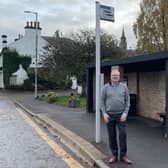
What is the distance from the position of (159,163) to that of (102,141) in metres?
2.65

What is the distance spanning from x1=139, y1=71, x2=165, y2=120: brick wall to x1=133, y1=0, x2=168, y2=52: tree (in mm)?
13603

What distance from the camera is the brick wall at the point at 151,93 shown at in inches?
587

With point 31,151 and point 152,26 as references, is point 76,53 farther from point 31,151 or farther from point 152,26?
point 31,151

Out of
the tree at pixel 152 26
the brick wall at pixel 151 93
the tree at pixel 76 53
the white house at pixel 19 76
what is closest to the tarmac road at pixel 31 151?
the brick wall at pixel 151 93

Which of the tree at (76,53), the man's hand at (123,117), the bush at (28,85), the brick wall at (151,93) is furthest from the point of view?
the bush at (28,85)

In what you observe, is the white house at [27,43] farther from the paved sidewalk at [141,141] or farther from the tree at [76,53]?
the paved sidewalk at [141,141]

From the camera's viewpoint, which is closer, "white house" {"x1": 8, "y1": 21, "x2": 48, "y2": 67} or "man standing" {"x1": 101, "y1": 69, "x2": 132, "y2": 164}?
"man standing" {"x1": 101, "y1": 69, "x2": 132, "y2": 164}

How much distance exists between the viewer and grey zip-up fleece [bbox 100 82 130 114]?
7.60 meters

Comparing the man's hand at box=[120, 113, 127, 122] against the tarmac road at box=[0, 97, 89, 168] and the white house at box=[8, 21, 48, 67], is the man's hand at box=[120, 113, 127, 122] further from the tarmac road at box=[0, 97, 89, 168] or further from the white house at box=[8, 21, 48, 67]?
the white house at box=[8, 21, 48, 67]

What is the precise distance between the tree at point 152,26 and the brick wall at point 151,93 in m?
13.6

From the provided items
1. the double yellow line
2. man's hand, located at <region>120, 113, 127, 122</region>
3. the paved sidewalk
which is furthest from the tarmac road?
man's hand, located at <region>120, 113, 127, 122</region>

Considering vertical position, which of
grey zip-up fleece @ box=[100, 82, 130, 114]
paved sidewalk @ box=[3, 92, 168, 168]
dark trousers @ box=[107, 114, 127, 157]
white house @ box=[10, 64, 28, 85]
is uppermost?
white house @ box=[10, 64, 28, 85]

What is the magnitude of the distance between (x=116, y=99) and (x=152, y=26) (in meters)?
24.0

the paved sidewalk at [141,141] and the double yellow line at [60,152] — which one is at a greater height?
the paved sidewalk at [141,141]
